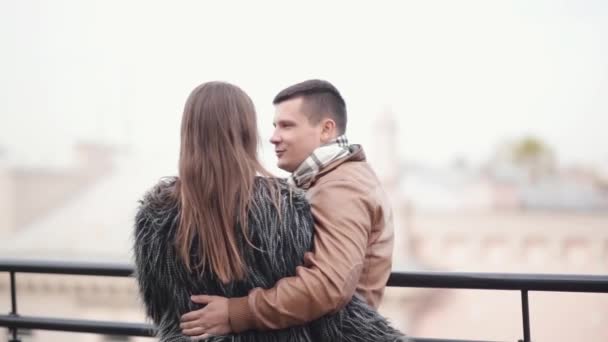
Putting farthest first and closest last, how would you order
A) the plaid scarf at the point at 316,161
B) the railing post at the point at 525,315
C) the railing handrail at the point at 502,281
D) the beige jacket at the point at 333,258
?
the railing post at the point at 525,315 → the railing handrail at the point at 502,281 → the plaid scarf at the point at 316,161 → the beige jacket at the point at 333,258

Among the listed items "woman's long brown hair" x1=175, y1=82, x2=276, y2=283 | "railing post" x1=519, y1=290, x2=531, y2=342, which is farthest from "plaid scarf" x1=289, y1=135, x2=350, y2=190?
"railing post" x1=519, y1=290, x2=531, y2=342

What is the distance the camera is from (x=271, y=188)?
1488mm

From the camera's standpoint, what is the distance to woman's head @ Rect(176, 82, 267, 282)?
4.72 feet

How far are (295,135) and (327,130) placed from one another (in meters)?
0.08

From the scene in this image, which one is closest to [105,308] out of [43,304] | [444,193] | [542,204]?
[43,304]

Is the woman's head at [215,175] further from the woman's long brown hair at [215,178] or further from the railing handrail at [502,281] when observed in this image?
the railing handrail at [502,281]

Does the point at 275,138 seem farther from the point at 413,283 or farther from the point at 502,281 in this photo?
the point at 502,281

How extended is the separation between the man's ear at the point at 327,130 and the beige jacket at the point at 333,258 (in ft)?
0.40

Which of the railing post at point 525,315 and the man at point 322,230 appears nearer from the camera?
the man at point 322,230

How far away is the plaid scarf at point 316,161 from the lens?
1560mm

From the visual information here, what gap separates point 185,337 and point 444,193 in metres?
43.2

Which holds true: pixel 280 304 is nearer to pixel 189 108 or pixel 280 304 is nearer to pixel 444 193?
pixel 189 108

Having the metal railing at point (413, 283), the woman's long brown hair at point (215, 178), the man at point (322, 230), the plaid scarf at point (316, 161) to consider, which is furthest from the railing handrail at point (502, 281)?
the woman's long brown hair at point (215, 178)

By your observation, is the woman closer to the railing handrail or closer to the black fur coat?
the black fur coat
